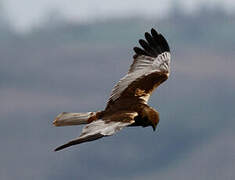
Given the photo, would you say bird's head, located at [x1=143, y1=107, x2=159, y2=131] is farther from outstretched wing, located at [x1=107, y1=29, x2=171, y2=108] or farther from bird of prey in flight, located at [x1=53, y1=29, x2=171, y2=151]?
outstretched wing, located at [x1=107, y1=29, x2=171, y2=108]

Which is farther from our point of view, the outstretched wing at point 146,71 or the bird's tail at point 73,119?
the outstretched wing at point 146,71

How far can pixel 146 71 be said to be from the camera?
1834 cm

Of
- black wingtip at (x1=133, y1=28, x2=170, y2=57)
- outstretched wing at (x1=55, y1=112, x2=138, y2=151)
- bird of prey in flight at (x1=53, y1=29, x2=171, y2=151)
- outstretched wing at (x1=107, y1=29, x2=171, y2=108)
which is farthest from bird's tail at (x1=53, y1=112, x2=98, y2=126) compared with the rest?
black wingtip at (x1=133, y1=28, x2=170, y2=57)

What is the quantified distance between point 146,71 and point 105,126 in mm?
4880

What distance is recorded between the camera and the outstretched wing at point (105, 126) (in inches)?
502

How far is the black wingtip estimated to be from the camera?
19281mm

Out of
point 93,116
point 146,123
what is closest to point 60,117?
point 93,116

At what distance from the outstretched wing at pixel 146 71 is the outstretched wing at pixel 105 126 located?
2.03m

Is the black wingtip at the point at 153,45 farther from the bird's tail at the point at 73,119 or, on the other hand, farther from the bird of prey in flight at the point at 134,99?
the bird's tail at the point at 73,119

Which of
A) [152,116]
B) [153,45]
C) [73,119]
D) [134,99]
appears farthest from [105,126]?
[153,45]

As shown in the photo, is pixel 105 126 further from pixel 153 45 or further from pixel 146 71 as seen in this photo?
pixel 153 45

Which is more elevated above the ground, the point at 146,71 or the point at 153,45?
the point at 153,45

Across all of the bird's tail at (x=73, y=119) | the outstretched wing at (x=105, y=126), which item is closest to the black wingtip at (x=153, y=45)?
the bird's tail at (x=73, y=119)

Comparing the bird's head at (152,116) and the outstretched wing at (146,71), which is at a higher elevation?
the outstretched wing at (146,71)
